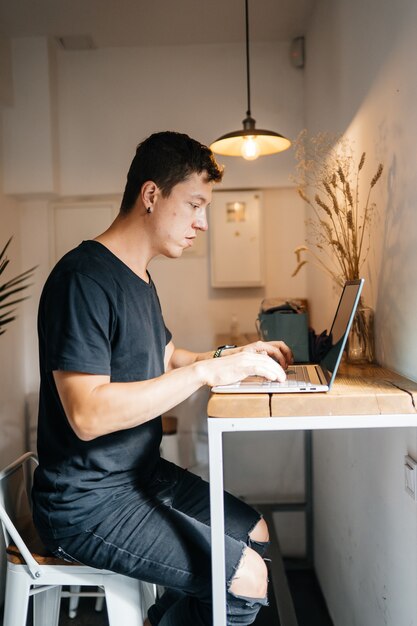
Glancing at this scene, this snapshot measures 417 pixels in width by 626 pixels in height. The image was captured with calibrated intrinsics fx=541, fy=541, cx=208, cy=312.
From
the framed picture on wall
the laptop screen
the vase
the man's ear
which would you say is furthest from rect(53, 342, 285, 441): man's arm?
the framed picture on wall

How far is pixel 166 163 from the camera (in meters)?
1.35

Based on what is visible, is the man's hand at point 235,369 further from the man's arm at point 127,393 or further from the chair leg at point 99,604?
the chair leg at point 99,604

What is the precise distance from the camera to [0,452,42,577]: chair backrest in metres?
1.20

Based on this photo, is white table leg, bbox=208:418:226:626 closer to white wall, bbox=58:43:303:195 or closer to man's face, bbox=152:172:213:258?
man's face, bbox=152:172:213:258

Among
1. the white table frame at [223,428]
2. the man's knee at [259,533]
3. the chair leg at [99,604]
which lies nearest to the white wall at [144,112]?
the chair leg at [99,604]

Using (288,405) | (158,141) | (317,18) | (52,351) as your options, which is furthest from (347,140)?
(52,351)

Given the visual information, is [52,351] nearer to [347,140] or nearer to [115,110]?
[347,140]

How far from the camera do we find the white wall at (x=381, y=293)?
4.55ft

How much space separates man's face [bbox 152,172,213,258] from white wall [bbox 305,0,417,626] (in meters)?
0.54

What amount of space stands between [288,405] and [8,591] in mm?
773

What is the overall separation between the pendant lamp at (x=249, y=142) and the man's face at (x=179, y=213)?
90cm

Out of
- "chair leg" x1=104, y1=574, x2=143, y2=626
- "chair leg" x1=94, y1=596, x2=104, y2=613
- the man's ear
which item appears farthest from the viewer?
"chair leg" x1=94, y1=596, x2=104, y2=613

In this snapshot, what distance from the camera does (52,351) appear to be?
110cm

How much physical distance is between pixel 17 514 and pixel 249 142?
5.38 feet
